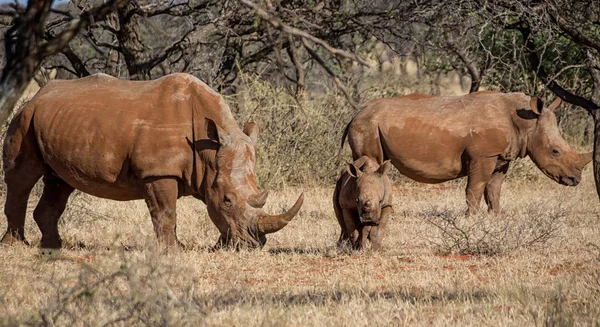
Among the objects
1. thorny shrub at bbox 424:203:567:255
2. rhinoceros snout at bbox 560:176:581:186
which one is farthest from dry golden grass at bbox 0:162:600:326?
rhinoceros snout at bbox 560:176:581:186

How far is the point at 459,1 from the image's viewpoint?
1252 centimetres

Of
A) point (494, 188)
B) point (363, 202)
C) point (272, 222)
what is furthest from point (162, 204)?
point (494, 188)

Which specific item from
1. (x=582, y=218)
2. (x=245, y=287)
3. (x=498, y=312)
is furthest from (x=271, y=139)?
(x=498, y=312)

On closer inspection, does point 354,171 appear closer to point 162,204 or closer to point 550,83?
point 162,204

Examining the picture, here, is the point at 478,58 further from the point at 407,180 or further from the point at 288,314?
the point at 288,314

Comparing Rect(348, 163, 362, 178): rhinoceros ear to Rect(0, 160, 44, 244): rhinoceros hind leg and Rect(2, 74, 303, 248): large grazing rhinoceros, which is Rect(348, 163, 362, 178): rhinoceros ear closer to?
Rect(2, 74, 303, 248): large grazing rhinoceros

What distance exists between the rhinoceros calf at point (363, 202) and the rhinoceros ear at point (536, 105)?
11.2 feet

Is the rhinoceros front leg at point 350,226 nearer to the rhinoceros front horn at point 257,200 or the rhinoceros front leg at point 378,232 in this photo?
the rhinoceros front leg at point 378,232

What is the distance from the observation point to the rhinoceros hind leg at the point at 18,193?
9367mm

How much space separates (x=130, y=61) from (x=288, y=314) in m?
8.03

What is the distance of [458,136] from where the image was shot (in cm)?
1178

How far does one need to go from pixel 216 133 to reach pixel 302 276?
1.76m

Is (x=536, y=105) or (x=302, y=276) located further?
(x=536, y=105)

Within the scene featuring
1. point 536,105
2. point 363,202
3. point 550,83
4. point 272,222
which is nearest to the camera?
point 363,202
